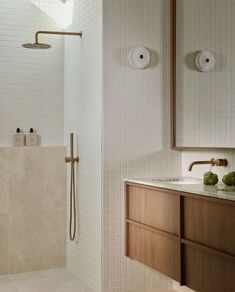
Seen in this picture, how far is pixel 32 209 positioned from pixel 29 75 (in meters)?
1.18

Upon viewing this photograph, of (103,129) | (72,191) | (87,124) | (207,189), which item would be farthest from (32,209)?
(207,189)

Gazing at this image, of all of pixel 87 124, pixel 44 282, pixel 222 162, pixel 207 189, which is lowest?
pixel 44 282

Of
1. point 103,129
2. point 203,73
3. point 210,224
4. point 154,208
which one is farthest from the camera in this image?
point 103,129

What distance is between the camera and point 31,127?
4125 mm

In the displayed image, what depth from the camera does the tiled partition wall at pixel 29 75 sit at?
4023 millimetres

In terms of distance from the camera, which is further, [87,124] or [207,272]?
[87,124]

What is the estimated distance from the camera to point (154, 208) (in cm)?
304

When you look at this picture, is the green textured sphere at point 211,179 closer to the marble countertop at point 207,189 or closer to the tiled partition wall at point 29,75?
the marble countertop at point 207,189

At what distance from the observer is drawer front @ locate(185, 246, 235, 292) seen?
2.37 m

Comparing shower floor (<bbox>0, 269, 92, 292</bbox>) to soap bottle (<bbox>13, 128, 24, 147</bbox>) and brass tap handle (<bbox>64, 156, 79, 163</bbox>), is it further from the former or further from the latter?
soap bottle (<bbox>13, 128, 24, 147</bbox>)

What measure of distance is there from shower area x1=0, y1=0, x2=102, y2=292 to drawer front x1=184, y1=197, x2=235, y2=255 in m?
1.20

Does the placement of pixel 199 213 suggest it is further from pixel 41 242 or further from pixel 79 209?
pixel 41 242

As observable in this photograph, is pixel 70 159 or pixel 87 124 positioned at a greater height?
pixel 87 124

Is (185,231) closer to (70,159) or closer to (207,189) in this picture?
(207,189)
